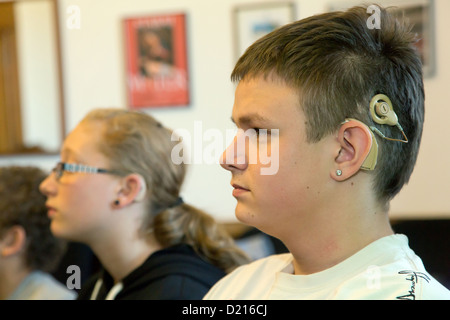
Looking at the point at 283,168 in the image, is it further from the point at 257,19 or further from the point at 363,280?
the point at 257,19

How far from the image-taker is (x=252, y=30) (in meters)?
2.67

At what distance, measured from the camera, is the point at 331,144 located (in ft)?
3.02

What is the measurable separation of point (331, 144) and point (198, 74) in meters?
1.94

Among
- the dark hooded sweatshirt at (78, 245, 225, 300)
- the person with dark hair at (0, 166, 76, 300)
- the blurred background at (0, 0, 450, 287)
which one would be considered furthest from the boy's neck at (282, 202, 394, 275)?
the blurred background at (0, 0, 450, 287)

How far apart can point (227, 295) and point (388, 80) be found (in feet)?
1.68

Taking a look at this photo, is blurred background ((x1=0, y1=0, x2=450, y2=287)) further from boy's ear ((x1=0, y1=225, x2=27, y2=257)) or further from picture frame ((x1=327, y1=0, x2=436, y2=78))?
boy's ear ((x1=0, y1=225, x2=27, y2=257))

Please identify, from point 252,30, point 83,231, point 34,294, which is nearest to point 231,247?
point 83,231

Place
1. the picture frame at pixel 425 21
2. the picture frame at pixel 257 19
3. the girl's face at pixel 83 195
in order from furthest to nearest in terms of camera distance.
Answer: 1. the picture frame at pixel 257 19
2. the picture frame at pixel 425 21
3. the girl's face at pixel 83 195

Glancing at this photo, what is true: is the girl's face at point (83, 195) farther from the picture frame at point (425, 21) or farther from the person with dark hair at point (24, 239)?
the picture frame at point (425, 21)

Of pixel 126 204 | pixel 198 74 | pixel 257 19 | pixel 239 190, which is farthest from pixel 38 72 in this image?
pixel 239 190

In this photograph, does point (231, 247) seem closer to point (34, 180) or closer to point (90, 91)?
point (34, 180)

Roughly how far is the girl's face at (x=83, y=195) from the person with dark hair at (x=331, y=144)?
2.27 ft

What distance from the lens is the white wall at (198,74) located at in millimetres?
2447

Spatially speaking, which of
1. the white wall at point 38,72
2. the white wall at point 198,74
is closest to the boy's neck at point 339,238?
the white wall at point 198,74
